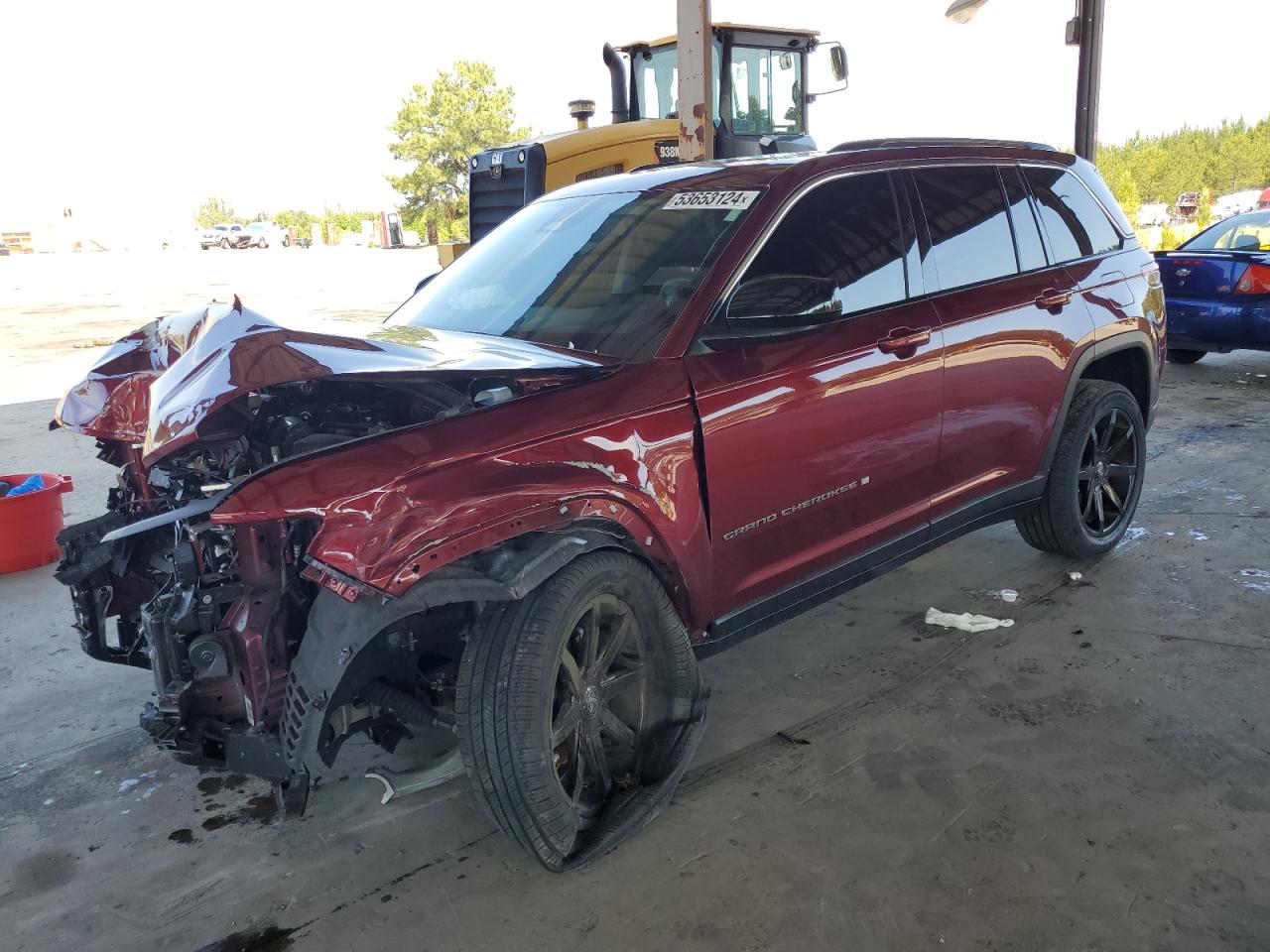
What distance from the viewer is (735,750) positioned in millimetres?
3191

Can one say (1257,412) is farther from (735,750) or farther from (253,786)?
(253,786)

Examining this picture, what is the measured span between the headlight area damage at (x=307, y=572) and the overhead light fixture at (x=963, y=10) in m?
9.91

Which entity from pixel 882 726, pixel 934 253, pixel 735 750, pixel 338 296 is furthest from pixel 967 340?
pixel 338 296

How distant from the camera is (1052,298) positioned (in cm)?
405

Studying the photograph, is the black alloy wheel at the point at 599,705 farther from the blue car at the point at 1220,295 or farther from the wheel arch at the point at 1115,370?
the blue car at the point at 1220,295

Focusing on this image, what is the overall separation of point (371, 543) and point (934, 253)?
7.98ft

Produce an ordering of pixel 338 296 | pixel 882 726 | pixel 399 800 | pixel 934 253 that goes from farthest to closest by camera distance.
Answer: pixel 338 296 → pixel 934 253 → pixel 882 726 → pixel 399 800

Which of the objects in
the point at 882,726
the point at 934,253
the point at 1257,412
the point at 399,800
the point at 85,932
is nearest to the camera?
the point at 85,932

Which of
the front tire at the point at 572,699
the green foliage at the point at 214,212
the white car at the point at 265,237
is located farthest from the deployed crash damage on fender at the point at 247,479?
the green foliage at the point at 214,212

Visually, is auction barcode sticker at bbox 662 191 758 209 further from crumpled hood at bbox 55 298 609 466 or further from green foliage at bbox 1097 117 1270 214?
green foliage at bbox 1097 117 1270 214

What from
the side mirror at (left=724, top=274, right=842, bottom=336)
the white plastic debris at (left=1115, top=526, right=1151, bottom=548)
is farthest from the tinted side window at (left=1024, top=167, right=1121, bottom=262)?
the side mirror at (left=724, top=274, right=842, bottom=336)

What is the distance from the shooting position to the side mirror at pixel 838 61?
955 centimetres

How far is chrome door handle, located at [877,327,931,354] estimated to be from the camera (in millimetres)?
3363

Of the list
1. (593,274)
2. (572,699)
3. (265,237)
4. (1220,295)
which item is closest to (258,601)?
(572,699)
